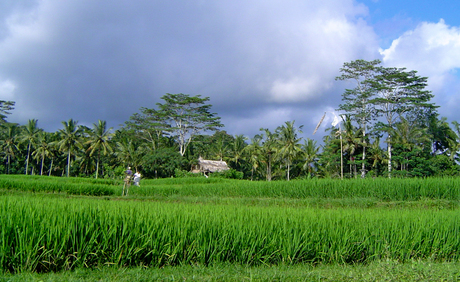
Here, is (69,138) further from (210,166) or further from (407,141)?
(407,141)

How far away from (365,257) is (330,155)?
31.9 meters

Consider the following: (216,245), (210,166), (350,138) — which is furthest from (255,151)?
(216,245)

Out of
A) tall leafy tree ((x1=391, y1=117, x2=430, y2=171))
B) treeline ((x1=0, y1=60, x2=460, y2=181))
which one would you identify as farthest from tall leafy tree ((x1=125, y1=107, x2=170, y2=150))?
tall leafy tree ((x1=391, y1=117, x2=430, y2=171))

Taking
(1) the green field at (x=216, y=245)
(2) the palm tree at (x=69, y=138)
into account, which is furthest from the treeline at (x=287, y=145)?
(1) the green field at (x=216, y=245)

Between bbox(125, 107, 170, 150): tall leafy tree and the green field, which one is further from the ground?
bbox(125, 107, 170, 150): tall leafy tree

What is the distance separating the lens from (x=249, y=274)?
14.5 ft

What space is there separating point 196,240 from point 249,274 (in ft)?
3.04

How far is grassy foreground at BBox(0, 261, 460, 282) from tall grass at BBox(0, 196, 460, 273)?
0.24m

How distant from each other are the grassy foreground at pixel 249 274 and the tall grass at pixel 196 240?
→ 0.24m

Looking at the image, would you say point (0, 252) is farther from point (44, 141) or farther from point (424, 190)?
point (44, 141)

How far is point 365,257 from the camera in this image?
18.2 feet

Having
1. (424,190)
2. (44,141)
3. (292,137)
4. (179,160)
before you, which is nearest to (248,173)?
(292,137)

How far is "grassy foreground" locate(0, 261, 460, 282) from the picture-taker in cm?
415

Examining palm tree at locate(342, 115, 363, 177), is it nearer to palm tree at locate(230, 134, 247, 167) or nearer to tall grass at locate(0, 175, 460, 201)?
palm tree at locate(230, 134, 247, 167)
